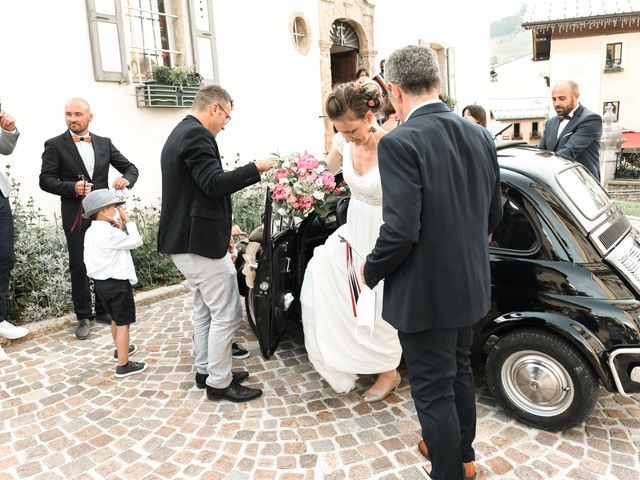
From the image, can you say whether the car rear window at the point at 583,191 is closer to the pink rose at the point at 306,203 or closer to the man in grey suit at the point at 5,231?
the pink rose at the point at 306,203

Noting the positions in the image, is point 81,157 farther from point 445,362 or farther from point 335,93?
point 445,362

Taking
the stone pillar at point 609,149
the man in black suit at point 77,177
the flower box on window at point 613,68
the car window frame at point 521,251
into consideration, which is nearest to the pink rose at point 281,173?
the car window frame at point 521,251

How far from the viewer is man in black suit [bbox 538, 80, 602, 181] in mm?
5473

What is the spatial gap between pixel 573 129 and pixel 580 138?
0.15m

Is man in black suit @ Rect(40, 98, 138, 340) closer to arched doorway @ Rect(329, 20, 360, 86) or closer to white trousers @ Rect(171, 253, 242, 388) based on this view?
white trousers @ Rect(171, 253, 242, 388)

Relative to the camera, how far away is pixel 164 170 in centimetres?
344

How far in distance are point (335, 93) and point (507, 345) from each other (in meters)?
1.87

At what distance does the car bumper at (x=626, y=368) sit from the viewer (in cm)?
286

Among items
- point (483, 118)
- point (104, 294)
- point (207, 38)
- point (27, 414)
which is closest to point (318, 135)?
point (207, 38)

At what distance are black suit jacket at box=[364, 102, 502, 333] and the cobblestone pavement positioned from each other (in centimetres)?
115

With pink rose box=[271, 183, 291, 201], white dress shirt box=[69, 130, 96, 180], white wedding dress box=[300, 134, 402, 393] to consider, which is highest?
white dress shirt box=[69, 130, 96, 180]

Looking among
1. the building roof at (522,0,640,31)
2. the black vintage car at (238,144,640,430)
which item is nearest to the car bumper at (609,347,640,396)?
the black vintage car at (238,144,640,430)

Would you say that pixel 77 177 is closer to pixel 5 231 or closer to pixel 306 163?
pixel 5 231

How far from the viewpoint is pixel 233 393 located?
378 centimetres
